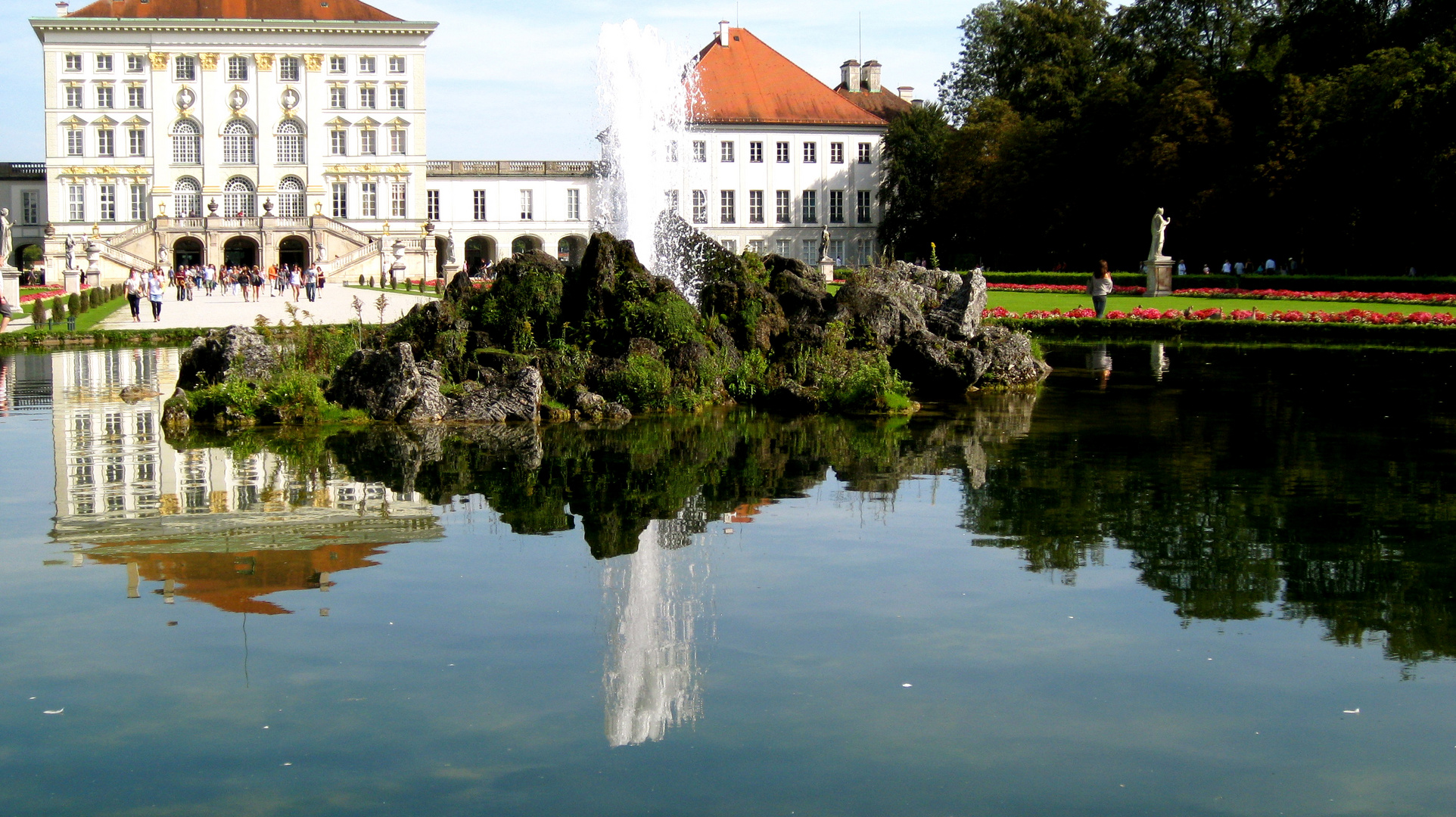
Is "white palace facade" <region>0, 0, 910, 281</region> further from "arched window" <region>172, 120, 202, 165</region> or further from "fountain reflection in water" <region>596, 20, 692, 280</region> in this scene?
"fountain reflection in water" <region>596, 20, 692, 280</region>

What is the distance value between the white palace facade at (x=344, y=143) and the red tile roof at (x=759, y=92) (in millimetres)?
92

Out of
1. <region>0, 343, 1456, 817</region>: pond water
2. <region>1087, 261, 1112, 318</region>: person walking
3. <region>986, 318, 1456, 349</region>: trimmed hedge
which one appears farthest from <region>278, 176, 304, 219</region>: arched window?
<region>0, 343, 1456, 817</region>: pond water

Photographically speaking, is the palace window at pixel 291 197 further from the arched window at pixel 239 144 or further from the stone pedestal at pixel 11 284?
the stone pedestal at pixel 11 284

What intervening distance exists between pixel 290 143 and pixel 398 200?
21.3ft

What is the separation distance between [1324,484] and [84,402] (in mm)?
13395

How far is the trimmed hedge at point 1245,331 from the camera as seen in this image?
2600cm

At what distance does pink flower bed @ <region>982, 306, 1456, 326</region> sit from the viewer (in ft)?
89.1

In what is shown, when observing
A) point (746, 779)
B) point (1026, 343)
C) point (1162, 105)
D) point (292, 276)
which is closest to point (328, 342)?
point (1026, 343)

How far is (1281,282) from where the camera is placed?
39.2 m

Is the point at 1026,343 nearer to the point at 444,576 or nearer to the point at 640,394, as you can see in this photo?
the point at 640,394

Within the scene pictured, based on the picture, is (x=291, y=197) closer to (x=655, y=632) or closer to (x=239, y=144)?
(x=239, y=144)

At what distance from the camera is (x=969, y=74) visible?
71250 mm

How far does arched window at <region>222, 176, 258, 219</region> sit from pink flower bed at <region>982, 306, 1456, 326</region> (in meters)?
55.5

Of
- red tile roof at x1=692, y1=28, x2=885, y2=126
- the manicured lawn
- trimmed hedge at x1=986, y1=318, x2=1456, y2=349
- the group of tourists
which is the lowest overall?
trimmed hedge at x1=986, y1=318, x2=1456, y2=349
